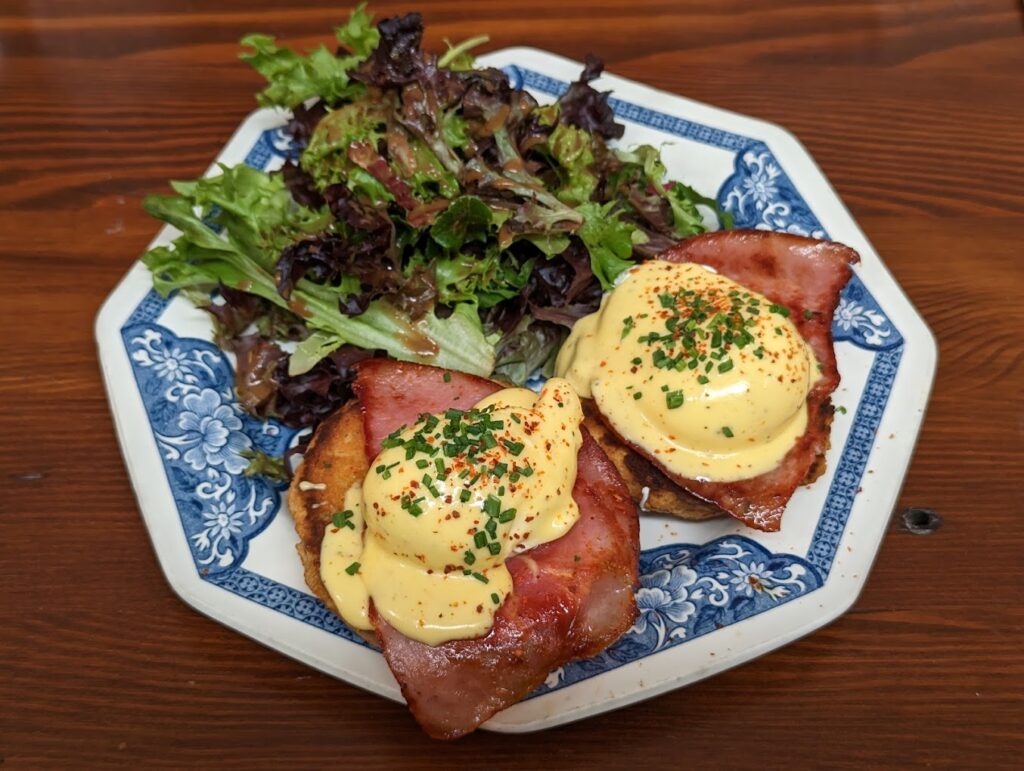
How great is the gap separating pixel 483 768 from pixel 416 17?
2.51 meters

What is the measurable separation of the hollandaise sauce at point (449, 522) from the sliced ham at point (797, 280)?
452mm

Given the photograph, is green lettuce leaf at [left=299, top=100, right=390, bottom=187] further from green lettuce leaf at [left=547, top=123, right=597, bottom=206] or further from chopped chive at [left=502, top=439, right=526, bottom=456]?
chopped chive at [left=502, top=439, right=526, bottom=456]

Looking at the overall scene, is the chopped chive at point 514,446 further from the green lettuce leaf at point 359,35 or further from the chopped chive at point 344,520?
the green lettuce leaf at point 359,35

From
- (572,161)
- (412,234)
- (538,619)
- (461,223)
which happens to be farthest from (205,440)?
(572,161)

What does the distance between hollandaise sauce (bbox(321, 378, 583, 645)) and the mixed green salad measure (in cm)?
69

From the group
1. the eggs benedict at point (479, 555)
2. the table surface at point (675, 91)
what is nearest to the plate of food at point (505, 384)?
the eggs benedict at point (479, 555)

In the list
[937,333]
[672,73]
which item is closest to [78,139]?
[672,73]

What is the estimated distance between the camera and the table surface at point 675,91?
2.36 m

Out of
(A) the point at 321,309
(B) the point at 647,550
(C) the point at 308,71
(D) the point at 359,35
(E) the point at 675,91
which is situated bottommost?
(B) the point at 647,550

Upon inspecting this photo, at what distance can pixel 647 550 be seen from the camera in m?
2.64

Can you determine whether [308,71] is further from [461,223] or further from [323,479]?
[323,479]

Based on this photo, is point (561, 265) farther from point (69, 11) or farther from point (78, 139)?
point (69, 11)

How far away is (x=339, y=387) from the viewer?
2.89 metres

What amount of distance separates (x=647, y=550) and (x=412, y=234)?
1359 mm
